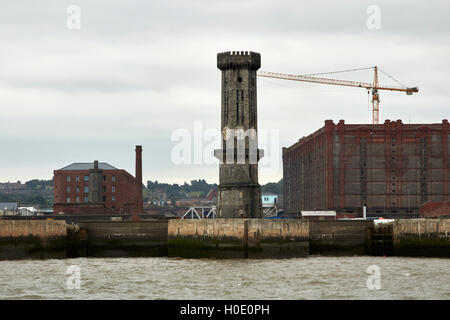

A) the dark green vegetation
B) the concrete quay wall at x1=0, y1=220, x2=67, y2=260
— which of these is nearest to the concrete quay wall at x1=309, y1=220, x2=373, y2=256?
the concrete quay wall at x1=0, y1=220, x2=67, y2=260

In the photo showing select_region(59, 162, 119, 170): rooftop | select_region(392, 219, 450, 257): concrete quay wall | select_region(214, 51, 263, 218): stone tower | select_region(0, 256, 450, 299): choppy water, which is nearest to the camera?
select_region(0, 256, 450, 299): choppy water

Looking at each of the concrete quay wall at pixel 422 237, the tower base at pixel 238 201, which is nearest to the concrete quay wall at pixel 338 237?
the concrete quay wall at pixel 422 237

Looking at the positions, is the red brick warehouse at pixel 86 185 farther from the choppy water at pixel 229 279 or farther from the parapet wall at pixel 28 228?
the choppy water at pixel 229 279

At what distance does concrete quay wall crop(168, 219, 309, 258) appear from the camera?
69.1 meters

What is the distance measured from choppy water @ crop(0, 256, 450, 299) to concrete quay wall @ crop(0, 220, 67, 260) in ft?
6.81

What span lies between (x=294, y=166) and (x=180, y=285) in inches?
5491

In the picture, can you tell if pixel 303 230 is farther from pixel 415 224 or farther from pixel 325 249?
pixel 415 224

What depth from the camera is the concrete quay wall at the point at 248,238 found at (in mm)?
69125

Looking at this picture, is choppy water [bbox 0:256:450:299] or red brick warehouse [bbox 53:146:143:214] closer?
choppy water [bbox 0:256:450:299]

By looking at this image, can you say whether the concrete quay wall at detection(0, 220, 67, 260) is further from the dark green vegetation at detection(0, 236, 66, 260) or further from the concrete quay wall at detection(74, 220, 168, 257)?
the concrete quay wall at detection(74, 220, 168, 257)

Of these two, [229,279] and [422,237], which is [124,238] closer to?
[229,279]

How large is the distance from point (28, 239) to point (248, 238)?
62.8 ft

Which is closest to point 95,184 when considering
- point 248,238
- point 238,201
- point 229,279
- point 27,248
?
point 238,201
